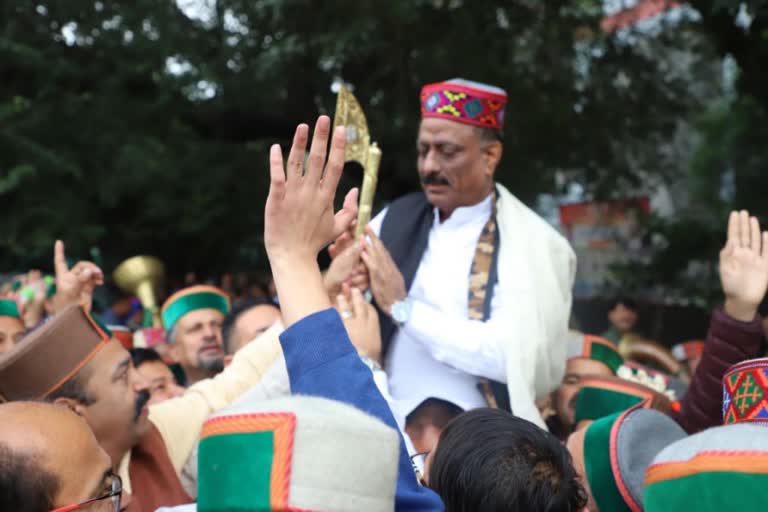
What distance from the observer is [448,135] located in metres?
3.62

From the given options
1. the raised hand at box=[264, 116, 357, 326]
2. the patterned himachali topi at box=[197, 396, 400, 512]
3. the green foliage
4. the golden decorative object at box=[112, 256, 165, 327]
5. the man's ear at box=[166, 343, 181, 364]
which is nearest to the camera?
the patterned himachali topi at box=[197, 396, 400, 512]

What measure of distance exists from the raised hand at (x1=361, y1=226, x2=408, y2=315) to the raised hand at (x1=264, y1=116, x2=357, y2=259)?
4.48 ft

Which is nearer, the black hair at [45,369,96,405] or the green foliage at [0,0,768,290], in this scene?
the black hair at [45,369,96,405]

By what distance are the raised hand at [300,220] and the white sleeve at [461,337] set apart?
1471 millimetres

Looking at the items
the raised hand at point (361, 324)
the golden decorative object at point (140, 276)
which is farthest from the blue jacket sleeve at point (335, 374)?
the golden decorative object at point (140, 276)

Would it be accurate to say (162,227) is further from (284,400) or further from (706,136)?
(706,136)

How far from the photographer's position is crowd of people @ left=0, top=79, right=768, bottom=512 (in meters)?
1.44

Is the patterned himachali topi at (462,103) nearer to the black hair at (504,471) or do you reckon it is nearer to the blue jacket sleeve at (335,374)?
the black hair at (504,471)

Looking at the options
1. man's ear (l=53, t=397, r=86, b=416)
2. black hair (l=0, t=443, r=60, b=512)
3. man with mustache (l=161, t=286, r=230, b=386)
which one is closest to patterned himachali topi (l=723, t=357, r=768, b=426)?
black hair (l=0, t=443, r=60, b=512)

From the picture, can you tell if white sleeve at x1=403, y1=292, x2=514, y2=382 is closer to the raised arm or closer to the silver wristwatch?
the silver wristwatch

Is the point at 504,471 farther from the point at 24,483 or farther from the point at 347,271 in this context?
the point at 347,271

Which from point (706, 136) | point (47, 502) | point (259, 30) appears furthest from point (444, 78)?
point (706, 136)

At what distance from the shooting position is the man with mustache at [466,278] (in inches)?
131

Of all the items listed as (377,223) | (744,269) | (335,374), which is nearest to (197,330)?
(377,223)
